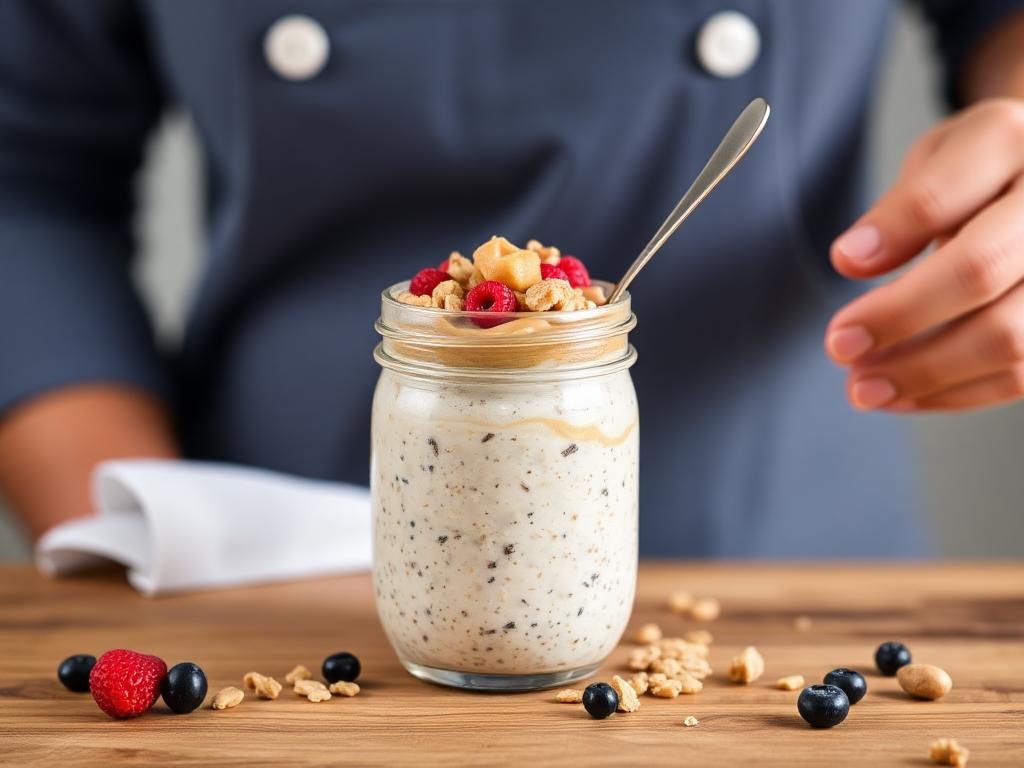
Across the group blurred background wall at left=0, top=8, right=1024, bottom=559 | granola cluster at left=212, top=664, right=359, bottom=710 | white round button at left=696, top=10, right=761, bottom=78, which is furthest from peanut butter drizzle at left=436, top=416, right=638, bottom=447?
blurred background wall at left=0, top=8, right=1024, bottom=559

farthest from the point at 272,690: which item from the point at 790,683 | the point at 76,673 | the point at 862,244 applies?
the point at 862,244

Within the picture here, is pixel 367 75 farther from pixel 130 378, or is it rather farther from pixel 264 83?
pixel 130 378

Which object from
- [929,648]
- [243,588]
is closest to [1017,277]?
[929,648]

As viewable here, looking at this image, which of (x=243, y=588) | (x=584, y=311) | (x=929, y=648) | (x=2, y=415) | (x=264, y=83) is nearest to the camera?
(x=584, y=311)

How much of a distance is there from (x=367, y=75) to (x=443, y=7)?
0.32 ft

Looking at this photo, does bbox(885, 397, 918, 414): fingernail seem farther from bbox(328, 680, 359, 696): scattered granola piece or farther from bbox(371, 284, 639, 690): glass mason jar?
bbox(328, 680, 359, 696): scattered granola piece

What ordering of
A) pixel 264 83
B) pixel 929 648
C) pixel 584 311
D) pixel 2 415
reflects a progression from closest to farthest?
pixel 584 311, pixel 929 648, pixel 264 83, pixel 2 415

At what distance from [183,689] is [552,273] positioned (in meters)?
0.37

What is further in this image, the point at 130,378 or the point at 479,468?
the point at 130,378

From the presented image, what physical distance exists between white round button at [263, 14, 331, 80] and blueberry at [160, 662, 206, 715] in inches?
24.2

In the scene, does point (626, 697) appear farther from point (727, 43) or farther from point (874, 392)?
point (727, 43)

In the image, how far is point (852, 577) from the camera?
3.58 ft

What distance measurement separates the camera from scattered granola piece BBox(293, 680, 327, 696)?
822 mm

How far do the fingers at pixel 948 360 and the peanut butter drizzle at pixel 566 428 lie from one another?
312 millimetres
